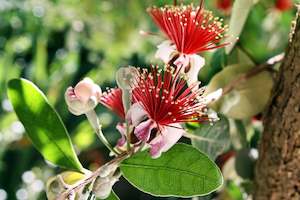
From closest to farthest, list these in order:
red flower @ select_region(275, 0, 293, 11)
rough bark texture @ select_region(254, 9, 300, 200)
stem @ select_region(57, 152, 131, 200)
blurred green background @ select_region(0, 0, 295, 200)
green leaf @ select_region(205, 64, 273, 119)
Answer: stem @ select_region(57, 152, 131, 200) < rough bark texture @ select_region(254, 9, 300, 200) < green leaf @ select_region(205, 64, 273, 119) < red flower @ select_region(275, 0, 293, 11) < blurred green background @ select_region(0, 0, 295, 200)

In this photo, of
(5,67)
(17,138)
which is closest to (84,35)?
(5,67)

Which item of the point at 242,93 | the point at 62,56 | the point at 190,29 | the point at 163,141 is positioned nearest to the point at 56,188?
the point at 163,141

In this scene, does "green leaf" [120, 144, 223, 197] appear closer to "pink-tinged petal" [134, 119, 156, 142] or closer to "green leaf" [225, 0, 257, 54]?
"pink-tinged petal" [134, 119, 156, 142]

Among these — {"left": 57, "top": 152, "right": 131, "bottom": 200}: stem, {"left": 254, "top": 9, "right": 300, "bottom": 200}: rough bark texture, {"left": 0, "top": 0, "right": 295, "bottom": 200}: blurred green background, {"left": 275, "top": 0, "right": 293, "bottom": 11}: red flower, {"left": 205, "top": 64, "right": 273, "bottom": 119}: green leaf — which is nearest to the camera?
{"left": 57, "top": 152, "right": 131, "bottom": 200}: stem

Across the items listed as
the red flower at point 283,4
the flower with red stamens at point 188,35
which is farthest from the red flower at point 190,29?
the red flower at point 283,4

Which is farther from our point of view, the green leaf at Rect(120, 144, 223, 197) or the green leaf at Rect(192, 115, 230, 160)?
the green leaf at Rect(192, 115, 230, 160)

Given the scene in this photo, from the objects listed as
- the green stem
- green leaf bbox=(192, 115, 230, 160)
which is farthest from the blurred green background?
green leaf bbox=(192, 115, 230, 160)
